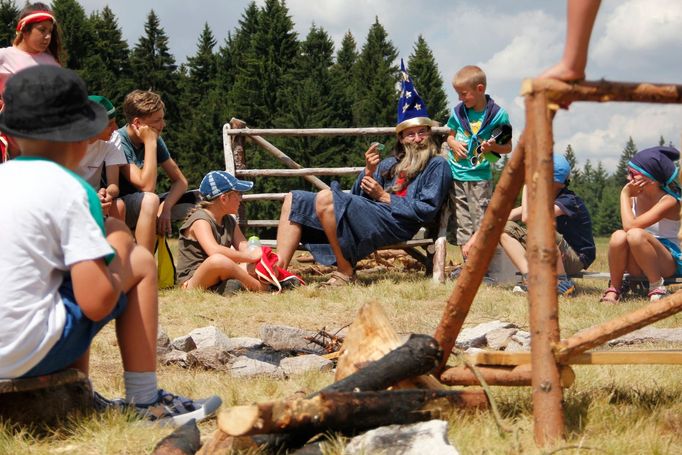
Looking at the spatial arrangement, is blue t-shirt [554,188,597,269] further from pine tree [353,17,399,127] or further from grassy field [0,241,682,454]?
pine tree [353,17,399,127]

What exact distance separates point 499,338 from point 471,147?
3268 mm

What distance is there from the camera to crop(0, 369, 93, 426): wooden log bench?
268cm

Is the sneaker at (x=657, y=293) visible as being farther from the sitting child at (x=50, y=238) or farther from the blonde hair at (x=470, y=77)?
the sitting child at (x=50, y=238)

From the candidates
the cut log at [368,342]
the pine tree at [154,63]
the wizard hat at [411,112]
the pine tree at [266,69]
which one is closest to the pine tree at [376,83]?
the pine tree at [266,69]

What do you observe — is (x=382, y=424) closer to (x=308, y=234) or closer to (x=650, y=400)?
(x=650, y=400)

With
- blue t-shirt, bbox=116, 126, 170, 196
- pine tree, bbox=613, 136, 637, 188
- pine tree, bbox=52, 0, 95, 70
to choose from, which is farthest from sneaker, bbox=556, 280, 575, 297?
pine tree, bbox=613, 136, 637, 188

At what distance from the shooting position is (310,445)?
2.43 meters

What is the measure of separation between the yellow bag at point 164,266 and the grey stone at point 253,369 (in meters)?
3.17

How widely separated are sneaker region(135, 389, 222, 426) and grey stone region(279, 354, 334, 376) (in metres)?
0.83

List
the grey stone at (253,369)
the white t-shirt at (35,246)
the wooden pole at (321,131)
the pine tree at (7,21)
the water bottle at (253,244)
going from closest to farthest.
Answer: the white t-shirt at (35,246)
the grey stone at (253,369)
the water bottle at (253,244)
the wooden pole at (321,131)
the pine tree at (7,21)

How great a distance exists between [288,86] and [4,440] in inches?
1483

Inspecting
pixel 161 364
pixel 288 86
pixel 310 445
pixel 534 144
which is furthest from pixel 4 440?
pixel 288 86

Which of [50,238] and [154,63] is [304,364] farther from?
[154,63]

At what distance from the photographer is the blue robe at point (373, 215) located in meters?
7.39
